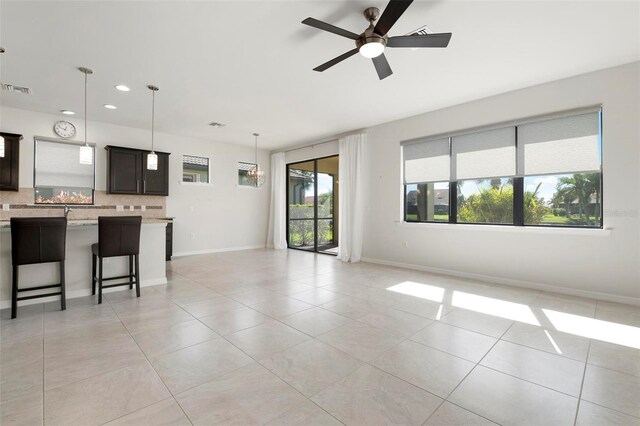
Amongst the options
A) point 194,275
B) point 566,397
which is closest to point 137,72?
point 194,275

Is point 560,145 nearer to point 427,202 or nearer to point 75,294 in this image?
point 427,202

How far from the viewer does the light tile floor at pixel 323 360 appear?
1627 millimetres

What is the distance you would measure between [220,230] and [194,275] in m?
2.75

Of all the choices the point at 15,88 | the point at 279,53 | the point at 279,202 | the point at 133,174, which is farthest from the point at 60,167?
the point at 279,53

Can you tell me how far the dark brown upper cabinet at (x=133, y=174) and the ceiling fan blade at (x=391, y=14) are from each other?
215 inches

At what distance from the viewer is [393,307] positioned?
3.31 m

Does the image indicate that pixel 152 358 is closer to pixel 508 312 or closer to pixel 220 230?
pixel 508 312

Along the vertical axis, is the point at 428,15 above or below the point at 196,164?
above

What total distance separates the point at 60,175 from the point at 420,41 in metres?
6.55

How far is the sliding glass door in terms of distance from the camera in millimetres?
7754

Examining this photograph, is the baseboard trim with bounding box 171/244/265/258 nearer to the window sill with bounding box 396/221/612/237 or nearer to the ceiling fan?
the window sill with bounding box 396/221/612/237

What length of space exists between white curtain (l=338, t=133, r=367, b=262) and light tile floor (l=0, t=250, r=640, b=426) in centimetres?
240

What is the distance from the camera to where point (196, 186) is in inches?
277

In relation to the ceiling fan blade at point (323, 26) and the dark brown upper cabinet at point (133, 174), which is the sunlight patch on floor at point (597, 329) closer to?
the ceiling fan blade at point (323, 26)
